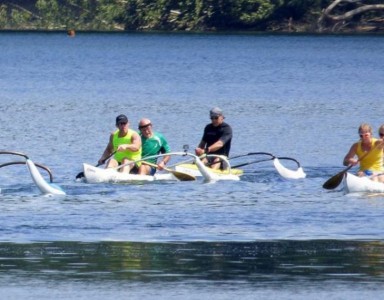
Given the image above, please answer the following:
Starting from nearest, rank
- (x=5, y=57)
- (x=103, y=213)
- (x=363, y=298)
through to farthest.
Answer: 1. (x=363, y=298)
2. (x=103, y=213)
3. (x=5, y=57)

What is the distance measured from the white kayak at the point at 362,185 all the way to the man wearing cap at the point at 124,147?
3.96 m

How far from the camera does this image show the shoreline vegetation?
10312cm

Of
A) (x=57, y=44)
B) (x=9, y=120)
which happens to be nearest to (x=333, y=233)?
(x=9, y=120)

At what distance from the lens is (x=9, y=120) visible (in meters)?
44.6

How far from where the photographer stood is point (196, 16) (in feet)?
352

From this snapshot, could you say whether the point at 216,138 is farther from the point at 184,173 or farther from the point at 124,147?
the point at 124,147

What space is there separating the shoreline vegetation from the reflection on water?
261 ft

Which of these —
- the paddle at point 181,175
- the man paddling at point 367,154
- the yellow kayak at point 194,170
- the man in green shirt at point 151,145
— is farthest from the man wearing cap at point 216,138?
the man paddling at point 367,154

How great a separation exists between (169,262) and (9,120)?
84.1 ft

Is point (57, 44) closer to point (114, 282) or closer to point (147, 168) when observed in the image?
point (147, 168)

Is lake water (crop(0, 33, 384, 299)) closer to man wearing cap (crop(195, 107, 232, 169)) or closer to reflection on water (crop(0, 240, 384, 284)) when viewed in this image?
reflection on water (crop(0, 240, 384, 284))

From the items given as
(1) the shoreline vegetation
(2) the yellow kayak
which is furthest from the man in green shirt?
(1) the shoreline vegetation

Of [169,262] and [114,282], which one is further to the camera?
[169,262]

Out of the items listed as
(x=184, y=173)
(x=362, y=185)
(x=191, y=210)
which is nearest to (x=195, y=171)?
(x=184, y=173)
